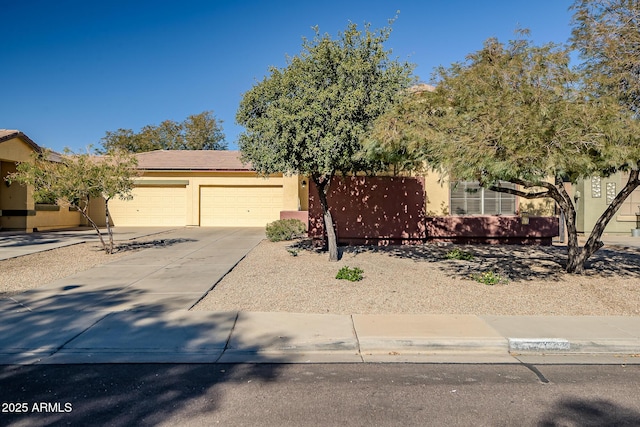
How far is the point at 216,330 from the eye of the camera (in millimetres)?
6652

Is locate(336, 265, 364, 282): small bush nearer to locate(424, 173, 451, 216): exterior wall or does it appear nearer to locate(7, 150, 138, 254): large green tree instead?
locate(7, 150, 138, 254): large green tree

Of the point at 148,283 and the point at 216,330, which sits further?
the point at 148,283

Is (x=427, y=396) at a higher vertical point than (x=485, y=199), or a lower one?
lower

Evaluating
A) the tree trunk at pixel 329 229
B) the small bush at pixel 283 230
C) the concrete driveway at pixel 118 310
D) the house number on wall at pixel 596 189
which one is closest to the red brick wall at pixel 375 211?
the small bush at pixel 283 230

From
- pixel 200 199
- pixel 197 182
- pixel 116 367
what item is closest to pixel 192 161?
pixel 197 182

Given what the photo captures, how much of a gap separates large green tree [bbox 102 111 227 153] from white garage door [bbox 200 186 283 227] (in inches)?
835

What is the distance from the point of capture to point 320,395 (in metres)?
4.59

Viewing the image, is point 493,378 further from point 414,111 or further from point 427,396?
point 414,111

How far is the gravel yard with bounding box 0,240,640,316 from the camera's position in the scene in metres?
8.01

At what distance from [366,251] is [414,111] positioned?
596 cm

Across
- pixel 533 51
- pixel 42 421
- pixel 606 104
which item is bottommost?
pixel 42 421

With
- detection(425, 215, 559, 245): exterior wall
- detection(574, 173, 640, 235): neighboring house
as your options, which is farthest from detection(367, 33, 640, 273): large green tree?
detection(574, 173, 640, 235): neighboring house

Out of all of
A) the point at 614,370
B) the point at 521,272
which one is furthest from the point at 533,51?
the point at 614,370

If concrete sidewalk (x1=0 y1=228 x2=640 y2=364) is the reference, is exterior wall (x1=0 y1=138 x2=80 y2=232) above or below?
above
